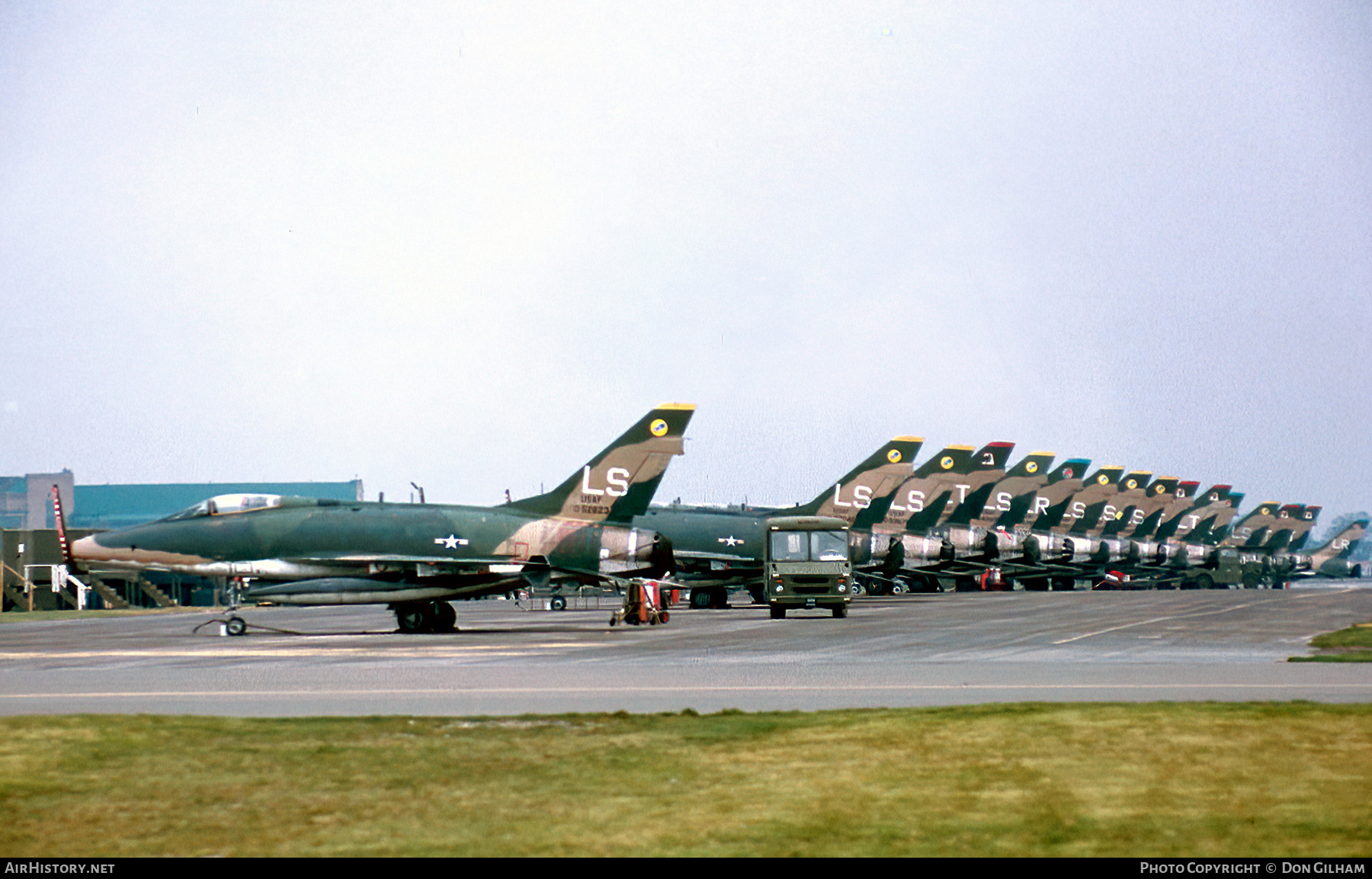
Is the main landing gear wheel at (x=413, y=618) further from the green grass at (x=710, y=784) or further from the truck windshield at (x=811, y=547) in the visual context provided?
the green grass at (x=710, y=784)

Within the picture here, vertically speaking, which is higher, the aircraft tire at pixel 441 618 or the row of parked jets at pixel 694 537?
the row of parked jets at pixel 694 537

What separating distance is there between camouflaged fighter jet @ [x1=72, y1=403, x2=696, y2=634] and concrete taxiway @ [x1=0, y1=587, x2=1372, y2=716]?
54.6 inches

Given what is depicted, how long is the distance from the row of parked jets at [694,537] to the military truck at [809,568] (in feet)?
17.1

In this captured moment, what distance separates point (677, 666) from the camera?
23.2 meters

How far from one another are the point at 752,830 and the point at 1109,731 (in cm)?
549

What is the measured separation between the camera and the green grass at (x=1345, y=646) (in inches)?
907

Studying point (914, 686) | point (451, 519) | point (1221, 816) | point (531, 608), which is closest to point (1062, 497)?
point (531, 608)

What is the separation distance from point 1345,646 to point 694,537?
38.4 meters

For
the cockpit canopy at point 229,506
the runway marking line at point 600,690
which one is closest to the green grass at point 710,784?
the runway marking line at point 600,690

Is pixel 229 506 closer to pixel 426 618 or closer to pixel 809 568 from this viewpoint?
pixel 426 618

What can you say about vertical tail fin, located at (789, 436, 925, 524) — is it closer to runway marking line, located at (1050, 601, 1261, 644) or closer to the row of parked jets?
the row of parked jets

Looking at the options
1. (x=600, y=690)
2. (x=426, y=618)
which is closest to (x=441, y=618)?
(x=426, y=618)

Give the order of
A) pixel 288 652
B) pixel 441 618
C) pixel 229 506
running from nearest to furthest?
pixel 288 652 → pixel 229 506 → pixel 441 618

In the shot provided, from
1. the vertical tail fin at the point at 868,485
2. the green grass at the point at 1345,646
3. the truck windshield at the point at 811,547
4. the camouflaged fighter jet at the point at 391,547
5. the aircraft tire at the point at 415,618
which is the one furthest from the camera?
the vertical tail fin at the point at 868,485
